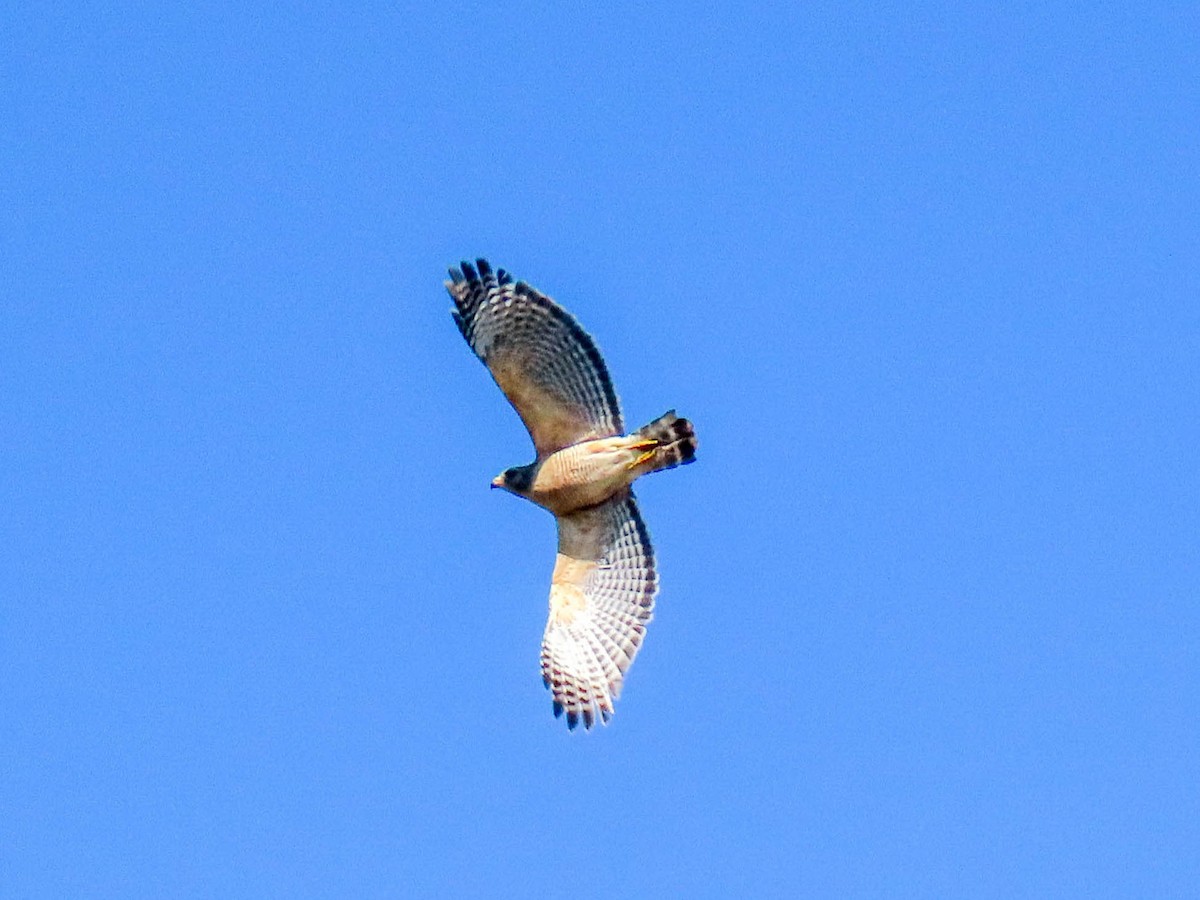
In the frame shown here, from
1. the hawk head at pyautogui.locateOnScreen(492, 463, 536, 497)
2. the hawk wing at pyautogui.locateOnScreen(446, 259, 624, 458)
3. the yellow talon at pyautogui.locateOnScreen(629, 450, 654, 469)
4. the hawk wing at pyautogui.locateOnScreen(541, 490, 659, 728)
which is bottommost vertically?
the hawk wing at pyautogui.locateOnScreen(541, 490, 659, 728)

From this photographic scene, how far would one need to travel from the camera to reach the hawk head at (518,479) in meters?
28.0

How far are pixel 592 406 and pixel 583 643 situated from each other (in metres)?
1.79

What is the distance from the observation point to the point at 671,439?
27.4 meters

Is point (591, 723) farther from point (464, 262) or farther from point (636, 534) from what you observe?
point (464, 262)

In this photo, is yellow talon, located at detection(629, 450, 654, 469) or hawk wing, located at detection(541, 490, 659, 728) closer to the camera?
yellow talon, located at detection(629, 450, 654, 469)

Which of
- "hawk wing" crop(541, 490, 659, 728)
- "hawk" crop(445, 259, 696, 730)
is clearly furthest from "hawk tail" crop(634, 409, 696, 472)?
"hawk wing" crop(541, 490, 659, 728)

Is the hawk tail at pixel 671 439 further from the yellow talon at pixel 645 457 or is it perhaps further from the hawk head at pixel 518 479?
the hawk head at pixel 518 479

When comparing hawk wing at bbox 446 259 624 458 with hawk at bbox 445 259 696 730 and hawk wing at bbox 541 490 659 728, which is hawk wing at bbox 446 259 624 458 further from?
hawk wing at bbox 541 490 659 728

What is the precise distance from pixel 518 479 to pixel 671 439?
1383mm

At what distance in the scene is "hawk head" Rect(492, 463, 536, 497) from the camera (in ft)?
92.0

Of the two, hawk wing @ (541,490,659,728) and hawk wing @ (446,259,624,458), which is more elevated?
hawk wing @ (446,259,624,458)

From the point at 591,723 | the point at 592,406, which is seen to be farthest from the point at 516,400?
the point at 591,723

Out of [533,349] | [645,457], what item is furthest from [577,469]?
[533,349]

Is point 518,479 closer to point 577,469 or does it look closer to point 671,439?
point 577,469
